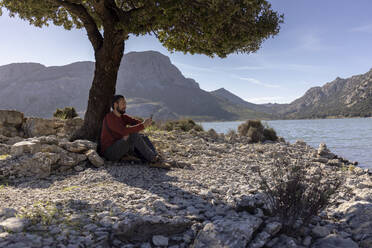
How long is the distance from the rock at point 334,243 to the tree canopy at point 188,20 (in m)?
4.96

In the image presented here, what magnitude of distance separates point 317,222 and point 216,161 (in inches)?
174

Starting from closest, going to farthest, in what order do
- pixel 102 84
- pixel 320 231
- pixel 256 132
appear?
pixel 320 231 < pixel 102 84 < pixel 256 132

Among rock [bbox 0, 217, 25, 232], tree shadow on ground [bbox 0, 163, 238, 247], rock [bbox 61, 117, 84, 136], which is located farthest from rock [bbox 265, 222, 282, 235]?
rock [bbox 61, 117, 84, 136]

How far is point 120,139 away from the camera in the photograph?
585 cm

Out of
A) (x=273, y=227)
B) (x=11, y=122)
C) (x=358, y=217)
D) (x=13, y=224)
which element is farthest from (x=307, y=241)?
(x=11, y=122)

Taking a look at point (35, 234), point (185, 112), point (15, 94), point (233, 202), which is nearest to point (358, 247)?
point (233, 202)

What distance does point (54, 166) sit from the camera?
18.1ft

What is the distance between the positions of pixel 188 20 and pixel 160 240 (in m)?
5.99

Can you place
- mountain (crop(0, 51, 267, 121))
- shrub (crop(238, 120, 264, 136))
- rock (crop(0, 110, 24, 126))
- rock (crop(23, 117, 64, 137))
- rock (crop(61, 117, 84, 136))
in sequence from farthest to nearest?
1. mountain (crop(0, 51, 267, 121))
2. shrub (crop(238, 120, 264, 136))
3. rock (crop(61, 117, 84, 136))
4. rock (crop(0, 110, 24, 126))
5. rock (crop(23, 117, 64, 137))

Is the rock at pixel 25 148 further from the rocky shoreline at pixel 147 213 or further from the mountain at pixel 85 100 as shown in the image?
the mountain at pixel 85 100

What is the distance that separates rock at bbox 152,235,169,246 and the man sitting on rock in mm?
3249

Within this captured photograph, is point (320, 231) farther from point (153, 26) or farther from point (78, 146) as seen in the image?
point (153, 26)

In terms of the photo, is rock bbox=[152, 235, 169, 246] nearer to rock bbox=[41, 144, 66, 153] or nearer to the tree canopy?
rock bbox=[41, 144, 66, 153]

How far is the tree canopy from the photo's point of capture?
19.7 feet
